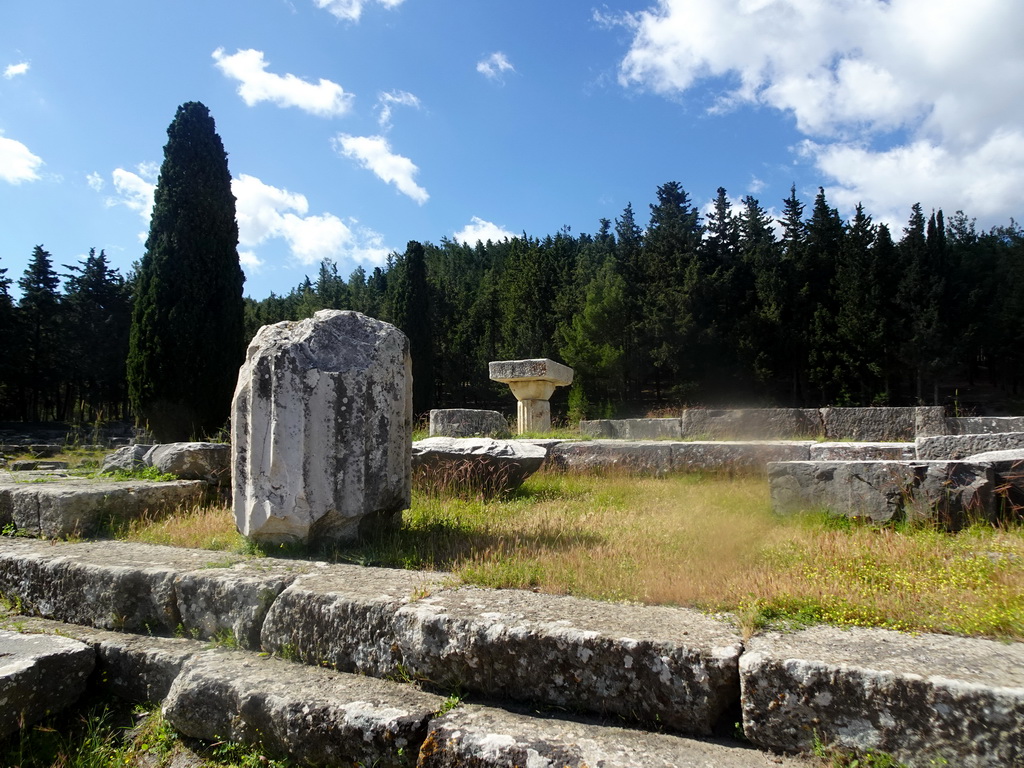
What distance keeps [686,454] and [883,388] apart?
23.4m

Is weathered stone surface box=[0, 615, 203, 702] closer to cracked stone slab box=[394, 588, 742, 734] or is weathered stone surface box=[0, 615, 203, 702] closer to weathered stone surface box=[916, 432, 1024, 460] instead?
cracked stone slab box=[394, 588, 742, 734]

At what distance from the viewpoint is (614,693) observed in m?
2.33

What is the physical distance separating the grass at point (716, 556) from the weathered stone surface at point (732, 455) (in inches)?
67.3

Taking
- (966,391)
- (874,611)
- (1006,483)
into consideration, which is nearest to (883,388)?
(966,391)

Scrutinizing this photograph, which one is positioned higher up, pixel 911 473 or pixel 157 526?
pixel 911 473

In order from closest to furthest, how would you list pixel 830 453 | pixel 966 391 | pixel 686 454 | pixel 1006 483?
1. pixel 1006 483
2. pixel 830 453
3. pixel 686 454
4. pixel 966 391

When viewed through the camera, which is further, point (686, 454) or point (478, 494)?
point (686, 454)

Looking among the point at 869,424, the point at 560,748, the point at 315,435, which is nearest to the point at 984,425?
the point at 869,424

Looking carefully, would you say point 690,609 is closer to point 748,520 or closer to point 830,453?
point 748,520

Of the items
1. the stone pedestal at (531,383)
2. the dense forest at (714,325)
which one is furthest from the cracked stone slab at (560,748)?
the dense forest at (714,325)

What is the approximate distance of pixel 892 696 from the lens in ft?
6.40

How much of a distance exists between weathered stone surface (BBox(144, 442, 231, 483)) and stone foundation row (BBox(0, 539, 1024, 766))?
9.67 ft

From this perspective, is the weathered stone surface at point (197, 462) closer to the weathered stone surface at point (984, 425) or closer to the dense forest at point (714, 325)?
the weathered stone surface at point (984, 425)

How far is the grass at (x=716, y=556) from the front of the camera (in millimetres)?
2574
